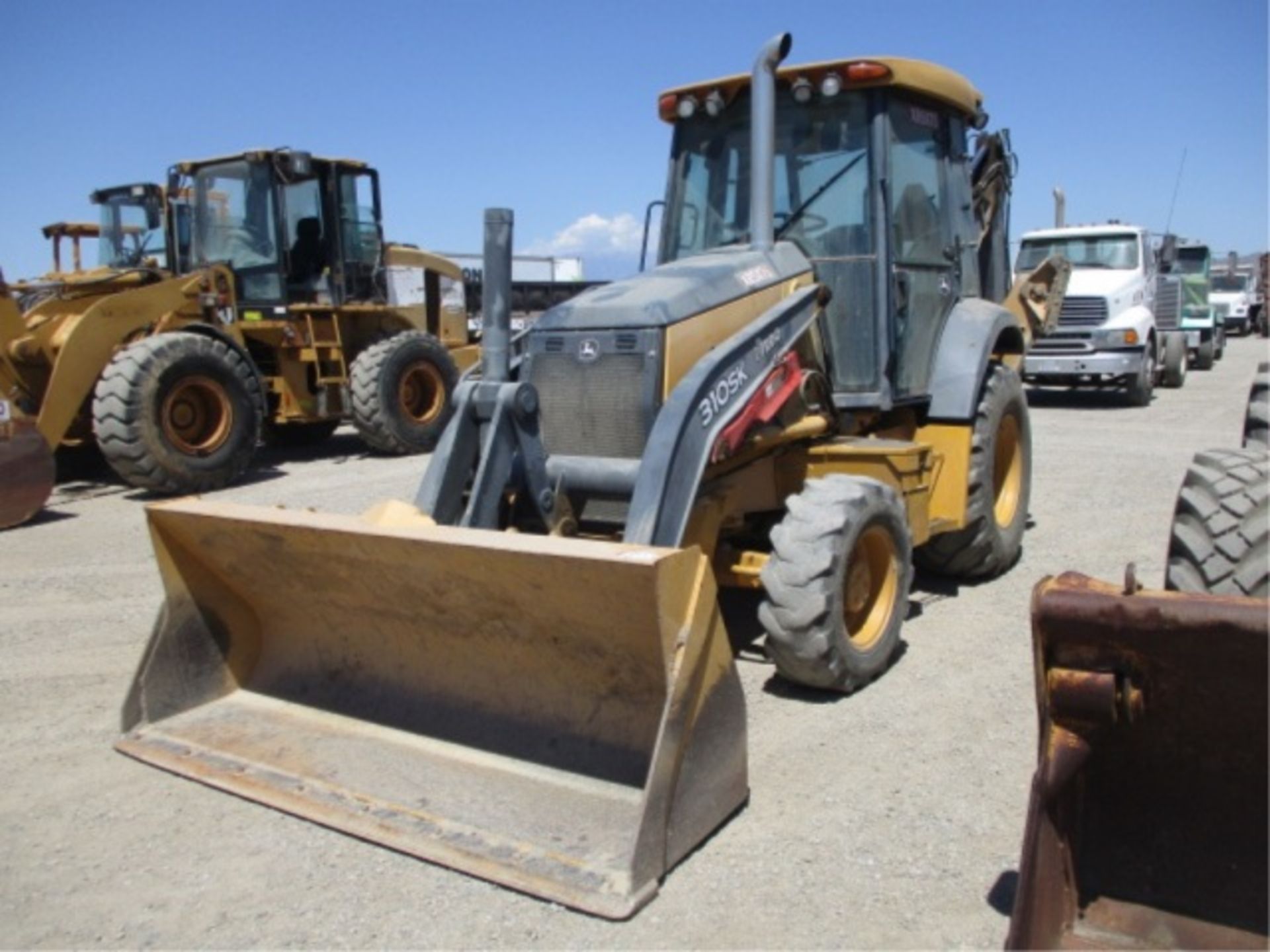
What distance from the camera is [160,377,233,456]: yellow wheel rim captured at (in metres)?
9.46

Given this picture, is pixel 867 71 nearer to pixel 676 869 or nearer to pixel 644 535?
pixel 644 535

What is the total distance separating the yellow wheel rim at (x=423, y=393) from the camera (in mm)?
11953

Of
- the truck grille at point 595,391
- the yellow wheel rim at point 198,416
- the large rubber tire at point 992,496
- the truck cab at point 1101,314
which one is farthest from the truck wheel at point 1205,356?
the truck grille at point 595,391

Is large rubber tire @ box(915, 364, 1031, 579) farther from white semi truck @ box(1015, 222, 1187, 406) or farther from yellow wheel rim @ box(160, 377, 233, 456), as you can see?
white semi truck @ box(1015, 222, 1187, 406)

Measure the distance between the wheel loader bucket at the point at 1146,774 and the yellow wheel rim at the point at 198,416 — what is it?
28.0ft

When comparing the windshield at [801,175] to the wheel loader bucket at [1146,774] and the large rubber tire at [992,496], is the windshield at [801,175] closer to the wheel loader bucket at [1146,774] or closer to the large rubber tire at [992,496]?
the large rubber tire at [992,496]

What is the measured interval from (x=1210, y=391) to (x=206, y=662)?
17.2 meters

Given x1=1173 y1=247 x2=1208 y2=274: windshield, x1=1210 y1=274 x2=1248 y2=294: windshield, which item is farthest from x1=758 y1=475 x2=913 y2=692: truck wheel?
x1=1210 y1=274 x2=1248 y2=294: windshield

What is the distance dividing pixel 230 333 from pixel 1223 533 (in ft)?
31.3

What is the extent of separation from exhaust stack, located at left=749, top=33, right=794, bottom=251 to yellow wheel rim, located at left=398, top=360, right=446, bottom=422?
720cm

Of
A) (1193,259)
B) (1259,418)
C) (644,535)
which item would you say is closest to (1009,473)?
(1259,418)

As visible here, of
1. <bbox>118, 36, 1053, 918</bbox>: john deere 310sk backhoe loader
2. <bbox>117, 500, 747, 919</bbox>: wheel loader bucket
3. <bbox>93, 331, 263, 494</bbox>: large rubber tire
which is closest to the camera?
<bbox>117, 500, 747, 919</bbox>: wheel loader bucket

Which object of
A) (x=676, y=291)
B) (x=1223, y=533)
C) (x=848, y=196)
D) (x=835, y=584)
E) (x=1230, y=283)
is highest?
(x=1230, y=283)

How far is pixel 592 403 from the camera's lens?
14.9 feet
